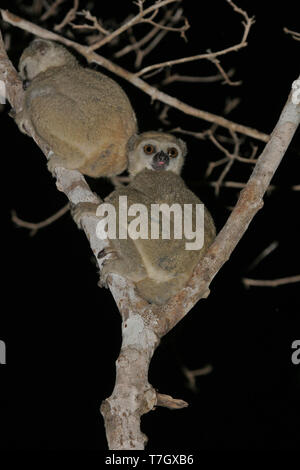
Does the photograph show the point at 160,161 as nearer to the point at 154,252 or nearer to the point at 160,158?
the point at 160,158

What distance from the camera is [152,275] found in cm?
360

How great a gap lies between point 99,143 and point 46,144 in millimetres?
426

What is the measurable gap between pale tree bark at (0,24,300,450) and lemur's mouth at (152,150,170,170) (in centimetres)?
83

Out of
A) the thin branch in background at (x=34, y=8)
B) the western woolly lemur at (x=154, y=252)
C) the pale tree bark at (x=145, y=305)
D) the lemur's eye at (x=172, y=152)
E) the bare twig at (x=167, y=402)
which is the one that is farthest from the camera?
the thin branch in background at (x=34, y=8)

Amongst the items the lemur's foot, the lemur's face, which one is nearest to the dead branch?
the lemur's face

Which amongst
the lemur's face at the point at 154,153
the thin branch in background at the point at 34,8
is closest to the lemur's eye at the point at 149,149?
the lemur's face at the point at 154,153

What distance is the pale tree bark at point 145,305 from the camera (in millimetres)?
2475

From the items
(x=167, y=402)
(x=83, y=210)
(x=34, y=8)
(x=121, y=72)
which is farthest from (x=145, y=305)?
(x=34, y=8)

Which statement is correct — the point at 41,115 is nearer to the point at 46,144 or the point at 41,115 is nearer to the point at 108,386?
the point at 46,144

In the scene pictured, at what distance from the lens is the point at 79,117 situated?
427 cm

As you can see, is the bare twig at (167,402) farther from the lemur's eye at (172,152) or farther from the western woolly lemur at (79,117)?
the lemur's eye at (172,152)

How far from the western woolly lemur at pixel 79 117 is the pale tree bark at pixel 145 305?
1.13 ft

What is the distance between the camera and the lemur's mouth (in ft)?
14.9
